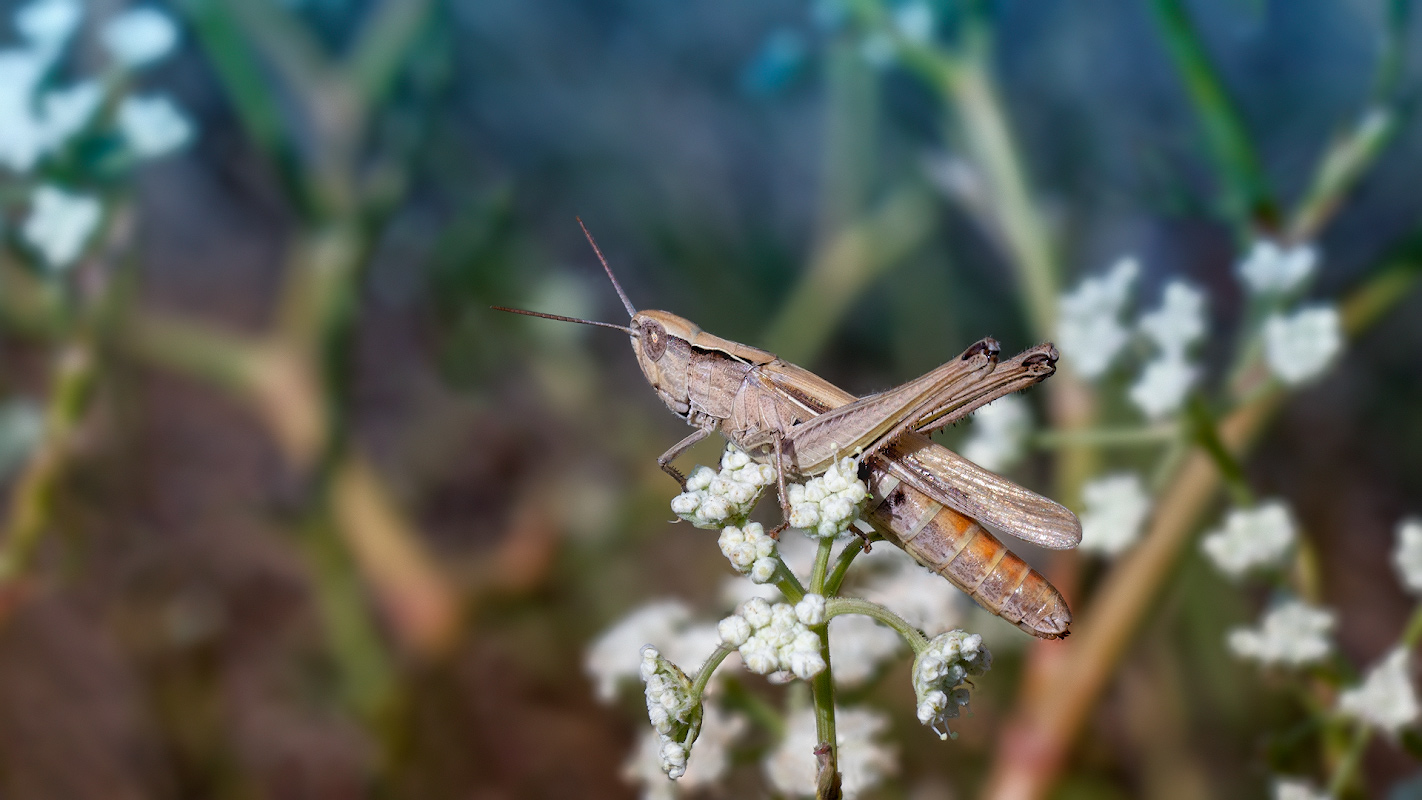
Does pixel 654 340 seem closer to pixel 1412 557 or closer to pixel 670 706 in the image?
pixel 670 706

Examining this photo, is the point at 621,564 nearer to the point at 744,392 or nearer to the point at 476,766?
the point at 476,766

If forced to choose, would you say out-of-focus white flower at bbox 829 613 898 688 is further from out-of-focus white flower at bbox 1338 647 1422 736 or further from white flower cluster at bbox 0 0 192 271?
white flower cluster at bbox 0 0 192 271

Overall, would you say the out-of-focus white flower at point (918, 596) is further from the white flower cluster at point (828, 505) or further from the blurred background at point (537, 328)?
the white flower cluster at point (828, 505)

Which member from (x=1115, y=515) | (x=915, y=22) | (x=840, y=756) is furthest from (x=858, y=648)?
(x=915, y=22)

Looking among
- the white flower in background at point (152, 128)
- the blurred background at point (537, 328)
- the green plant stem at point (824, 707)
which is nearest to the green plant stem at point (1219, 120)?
the blurred background at point (537, 328)

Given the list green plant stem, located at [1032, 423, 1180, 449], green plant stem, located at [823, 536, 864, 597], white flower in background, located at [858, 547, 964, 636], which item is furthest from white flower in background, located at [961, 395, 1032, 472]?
green plant stem, located at [823, 536, 864, 597]
